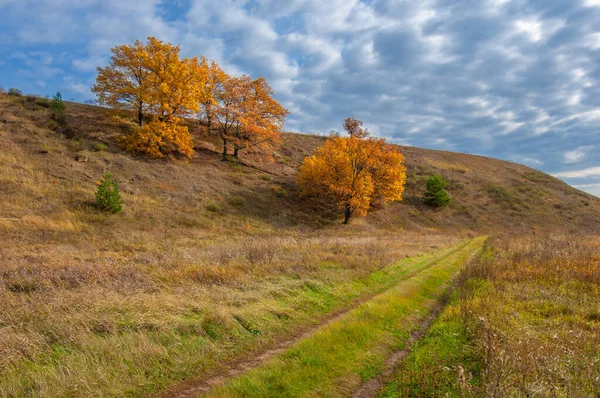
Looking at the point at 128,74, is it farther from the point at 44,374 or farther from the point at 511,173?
the point at 511,173

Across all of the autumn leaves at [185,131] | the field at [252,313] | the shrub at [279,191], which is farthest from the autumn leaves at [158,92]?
the field at [252,313]

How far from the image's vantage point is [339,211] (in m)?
42.5

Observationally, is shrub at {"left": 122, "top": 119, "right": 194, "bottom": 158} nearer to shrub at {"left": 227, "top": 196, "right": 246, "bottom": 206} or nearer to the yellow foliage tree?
the yellow foliage tree

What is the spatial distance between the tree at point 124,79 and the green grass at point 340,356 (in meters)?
37.9

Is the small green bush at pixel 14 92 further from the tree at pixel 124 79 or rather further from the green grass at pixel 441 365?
the green grass at pixel 441 365

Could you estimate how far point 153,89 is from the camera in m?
37.0

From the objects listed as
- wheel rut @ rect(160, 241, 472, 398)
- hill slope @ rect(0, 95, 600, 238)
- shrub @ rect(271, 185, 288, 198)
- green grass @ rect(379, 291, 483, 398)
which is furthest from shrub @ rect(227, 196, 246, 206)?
green grass @ rect(379, 291, 483, 398)

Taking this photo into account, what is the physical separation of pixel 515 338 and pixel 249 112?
41.9m

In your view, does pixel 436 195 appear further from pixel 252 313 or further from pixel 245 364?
pixel 245 364

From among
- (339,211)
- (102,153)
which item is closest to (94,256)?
(102,153)

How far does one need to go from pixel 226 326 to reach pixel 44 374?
3.23 meters

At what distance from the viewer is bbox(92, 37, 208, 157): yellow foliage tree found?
3703cm

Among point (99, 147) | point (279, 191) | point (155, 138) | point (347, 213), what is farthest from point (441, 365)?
point (99, 147)

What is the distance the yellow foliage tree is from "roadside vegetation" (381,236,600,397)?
119 feet
